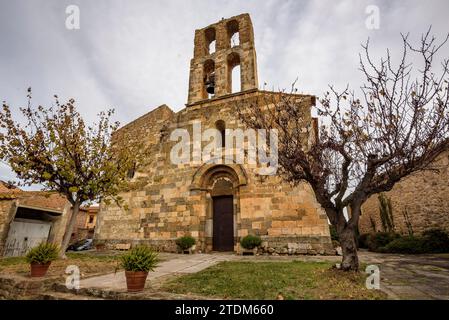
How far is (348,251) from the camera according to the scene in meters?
5.26

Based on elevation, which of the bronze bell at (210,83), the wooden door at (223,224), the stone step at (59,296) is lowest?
the stone step at (59,296)

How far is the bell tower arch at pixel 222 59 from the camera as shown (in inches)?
511

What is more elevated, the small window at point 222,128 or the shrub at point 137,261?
the small window at point 222,128

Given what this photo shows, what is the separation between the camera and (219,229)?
11328 millimetres

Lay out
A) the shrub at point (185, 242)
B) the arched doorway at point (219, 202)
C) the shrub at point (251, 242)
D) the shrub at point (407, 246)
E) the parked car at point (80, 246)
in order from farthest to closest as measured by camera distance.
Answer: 1. the parked car at point (80, 246)
2. the shrub at point (407, 246)
3. the arched doorway at point (219, 202)
4. the shrub at point (185, 242)
5. the shrub at point (251, 242)

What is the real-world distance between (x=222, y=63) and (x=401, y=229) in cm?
1532

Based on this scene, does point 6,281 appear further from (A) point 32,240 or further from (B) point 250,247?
(A) point 32,240

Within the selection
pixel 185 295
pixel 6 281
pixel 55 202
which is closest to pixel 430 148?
pixel 185 295

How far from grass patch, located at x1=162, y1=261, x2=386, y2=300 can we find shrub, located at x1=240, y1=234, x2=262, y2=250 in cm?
398

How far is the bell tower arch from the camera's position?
1297 centimetres

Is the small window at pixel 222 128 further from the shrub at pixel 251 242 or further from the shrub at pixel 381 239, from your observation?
the shrub at pixel 381 239

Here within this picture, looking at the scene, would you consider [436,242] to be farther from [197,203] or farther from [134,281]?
[134,281]

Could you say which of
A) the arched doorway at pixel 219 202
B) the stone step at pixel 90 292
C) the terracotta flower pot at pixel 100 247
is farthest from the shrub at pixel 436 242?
the terracotta flower pot at pixel 100 247

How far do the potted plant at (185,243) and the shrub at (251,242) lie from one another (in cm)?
225
